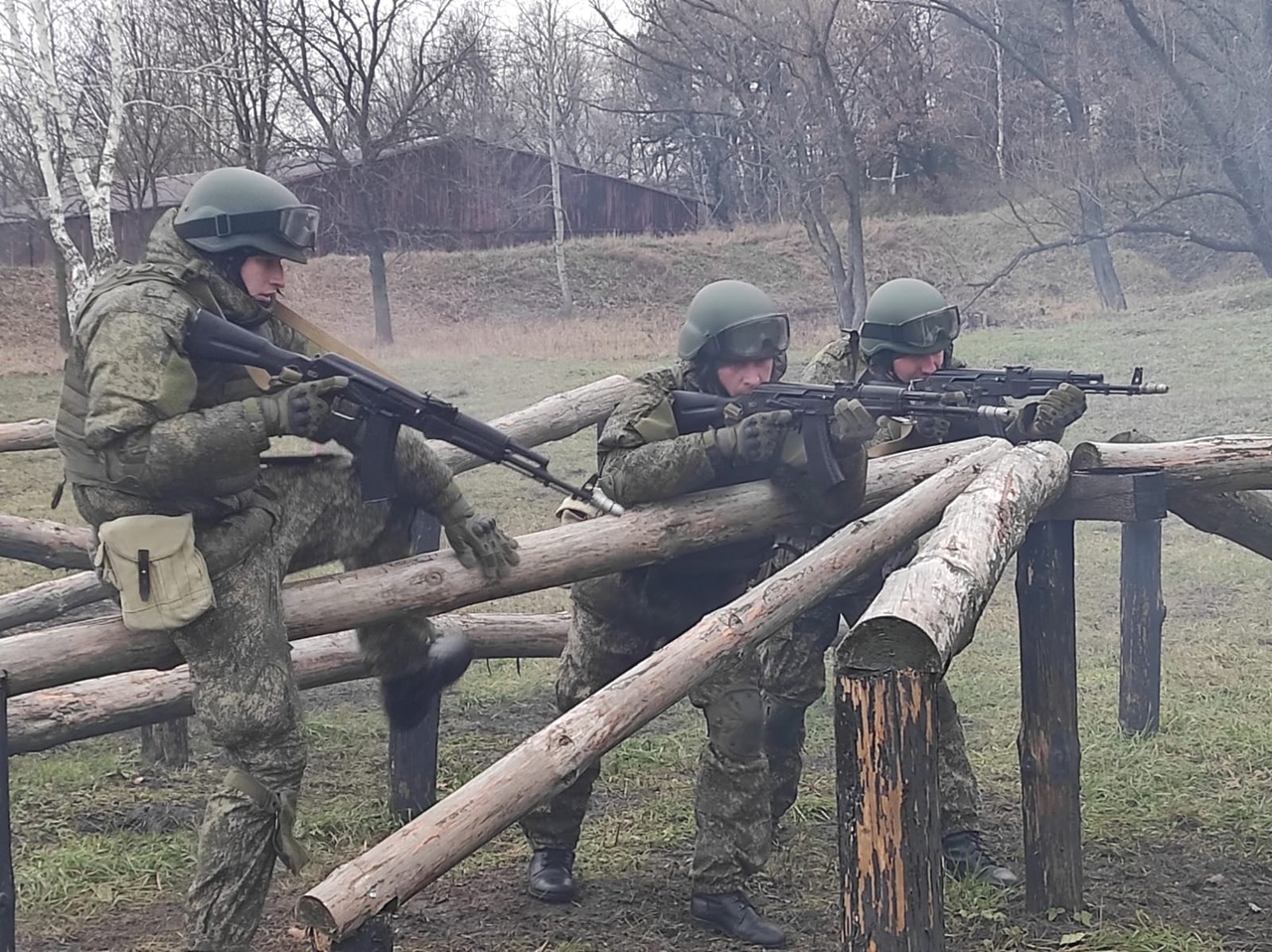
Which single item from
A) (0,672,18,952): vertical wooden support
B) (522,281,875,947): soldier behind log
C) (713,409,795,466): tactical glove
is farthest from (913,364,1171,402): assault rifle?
(0,672,18,952): vertical wooden support

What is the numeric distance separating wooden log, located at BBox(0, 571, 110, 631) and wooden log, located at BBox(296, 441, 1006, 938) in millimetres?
3537

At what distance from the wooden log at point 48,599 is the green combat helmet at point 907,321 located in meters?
3.65

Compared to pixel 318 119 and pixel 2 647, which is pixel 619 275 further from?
pixel 2 647

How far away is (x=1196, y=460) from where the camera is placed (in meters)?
5.21

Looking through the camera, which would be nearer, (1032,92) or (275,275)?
(275,275)

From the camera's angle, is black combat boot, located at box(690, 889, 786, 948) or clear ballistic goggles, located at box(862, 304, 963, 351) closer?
black combat boot, located at box(690, 889, 786, 948)

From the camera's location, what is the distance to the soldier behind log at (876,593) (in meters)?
5.07

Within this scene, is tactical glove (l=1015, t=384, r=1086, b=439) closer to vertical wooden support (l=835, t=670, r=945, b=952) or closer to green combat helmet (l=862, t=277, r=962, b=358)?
green combat helmet (l=862, t=277, r=962, b=358)

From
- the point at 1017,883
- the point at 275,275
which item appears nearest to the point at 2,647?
the point at 275,275

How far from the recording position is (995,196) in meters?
30.5

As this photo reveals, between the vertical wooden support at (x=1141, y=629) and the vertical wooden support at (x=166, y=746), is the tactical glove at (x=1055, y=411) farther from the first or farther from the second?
the vertical wooden support at (x=166, y=746)

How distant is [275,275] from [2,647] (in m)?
1.27

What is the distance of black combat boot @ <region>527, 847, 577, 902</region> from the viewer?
485 cm

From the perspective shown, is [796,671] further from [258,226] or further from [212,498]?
[258,226]
